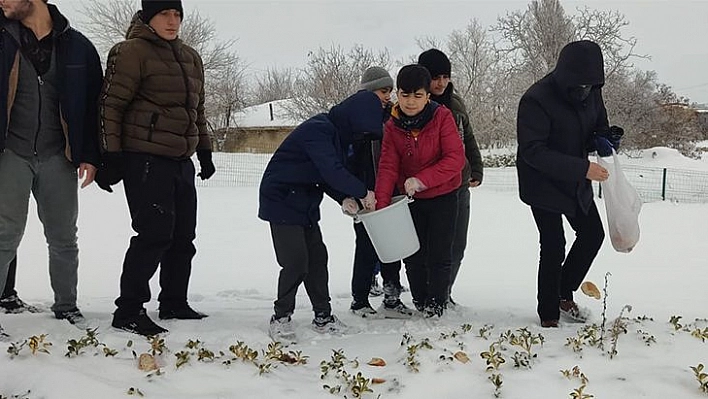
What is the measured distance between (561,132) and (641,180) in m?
15.4

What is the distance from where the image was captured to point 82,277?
532 centimetres

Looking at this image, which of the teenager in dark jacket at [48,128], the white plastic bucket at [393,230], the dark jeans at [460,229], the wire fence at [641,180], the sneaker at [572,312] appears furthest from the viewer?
the wire fence at [641,180]

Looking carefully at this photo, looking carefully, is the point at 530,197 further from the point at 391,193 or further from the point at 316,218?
the point at 316,218

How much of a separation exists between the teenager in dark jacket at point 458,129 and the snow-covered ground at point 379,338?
49 centimetres

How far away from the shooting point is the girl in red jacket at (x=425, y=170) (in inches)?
136

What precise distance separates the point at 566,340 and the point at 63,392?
7.65 ft

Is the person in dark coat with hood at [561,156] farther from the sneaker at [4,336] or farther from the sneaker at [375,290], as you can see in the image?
the sneaker at [4,336]

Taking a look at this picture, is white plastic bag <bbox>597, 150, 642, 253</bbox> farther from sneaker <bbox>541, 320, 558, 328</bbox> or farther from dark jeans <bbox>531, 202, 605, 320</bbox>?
sneaker <bbox>541, 320, 558, 328</bbox>

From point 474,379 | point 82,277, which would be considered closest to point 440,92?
A: point 474,379

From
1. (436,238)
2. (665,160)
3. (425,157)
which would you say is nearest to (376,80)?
(425,157)

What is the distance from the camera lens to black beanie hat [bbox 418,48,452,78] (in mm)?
4031

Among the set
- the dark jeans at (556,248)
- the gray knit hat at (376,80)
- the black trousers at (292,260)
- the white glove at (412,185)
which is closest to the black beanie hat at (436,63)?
the gray knit hat at (376,80)

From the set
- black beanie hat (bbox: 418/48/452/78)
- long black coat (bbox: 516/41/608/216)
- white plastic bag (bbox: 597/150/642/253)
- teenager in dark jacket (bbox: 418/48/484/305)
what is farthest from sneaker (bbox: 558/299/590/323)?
black beanie hat (bbox: 418/48/452/78)

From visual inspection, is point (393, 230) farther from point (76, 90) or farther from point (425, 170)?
point (76, 90)
